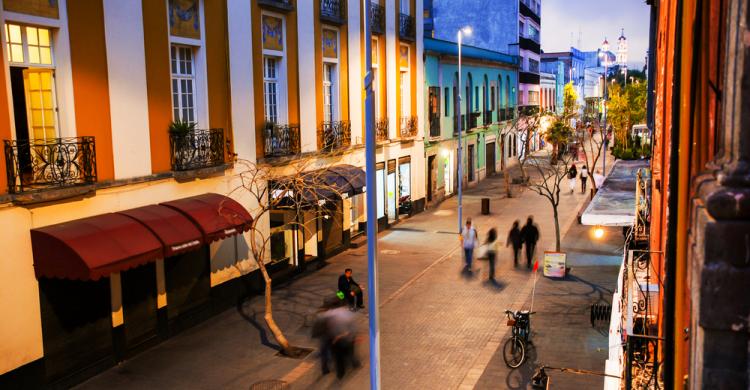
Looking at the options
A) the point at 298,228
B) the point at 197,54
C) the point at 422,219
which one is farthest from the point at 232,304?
the point at 422,219

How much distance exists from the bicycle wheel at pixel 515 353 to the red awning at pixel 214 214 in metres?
7.11

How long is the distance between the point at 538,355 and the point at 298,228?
33.3ft

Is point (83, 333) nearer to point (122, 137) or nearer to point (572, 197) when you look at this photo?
point (122, 137)

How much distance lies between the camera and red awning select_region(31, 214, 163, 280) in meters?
12.7

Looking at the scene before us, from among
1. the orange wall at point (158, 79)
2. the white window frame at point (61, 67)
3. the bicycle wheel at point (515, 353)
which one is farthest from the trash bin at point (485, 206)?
the white window frame at point (61, 67)

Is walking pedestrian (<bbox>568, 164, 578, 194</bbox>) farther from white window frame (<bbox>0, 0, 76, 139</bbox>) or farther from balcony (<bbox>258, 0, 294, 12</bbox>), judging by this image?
white window frame (<bbox>0, 0, 76, 139</bbox>)

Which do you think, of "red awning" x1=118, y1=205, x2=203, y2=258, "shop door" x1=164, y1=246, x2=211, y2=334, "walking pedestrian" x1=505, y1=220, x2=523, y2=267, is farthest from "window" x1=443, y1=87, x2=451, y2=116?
"red awning" x1=118, y1=205, x2=203, y2=258

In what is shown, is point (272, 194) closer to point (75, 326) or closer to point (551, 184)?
point (75, 326)

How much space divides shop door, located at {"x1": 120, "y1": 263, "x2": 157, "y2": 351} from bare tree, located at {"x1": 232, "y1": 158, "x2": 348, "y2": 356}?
2605 mm

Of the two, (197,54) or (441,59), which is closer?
(197,54)

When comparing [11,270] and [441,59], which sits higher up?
[441,59]

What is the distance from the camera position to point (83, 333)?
46.2ft

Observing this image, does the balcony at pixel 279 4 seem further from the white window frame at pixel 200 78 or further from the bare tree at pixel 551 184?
the bare tree at pixel 551 184

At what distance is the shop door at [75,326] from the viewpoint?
13.3 metres
